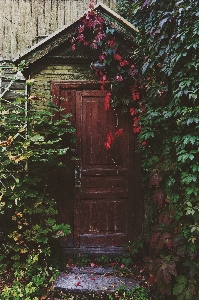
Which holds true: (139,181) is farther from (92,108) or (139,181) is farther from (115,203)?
(92,108)

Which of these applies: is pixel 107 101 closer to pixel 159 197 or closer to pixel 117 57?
pixel 117 57

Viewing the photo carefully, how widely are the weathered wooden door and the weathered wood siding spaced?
5.62 ft

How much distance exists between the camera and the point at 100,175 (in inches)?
A: 197

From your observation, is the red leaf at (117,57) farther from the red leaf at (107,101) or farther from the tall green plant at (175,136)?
the tall green plant at (175,136)

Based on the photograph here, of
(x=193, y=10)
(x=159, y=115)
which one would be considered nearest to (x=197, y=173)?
(x=159, y=115)

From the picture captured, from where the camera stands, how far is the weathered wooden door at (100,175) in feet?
16.4

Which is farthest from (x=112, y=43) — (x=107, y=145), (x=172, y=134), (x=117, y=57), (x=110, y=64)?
(x=172, y=134)

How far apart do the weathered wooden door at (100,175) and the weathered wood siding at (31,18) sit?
1714 millimetres

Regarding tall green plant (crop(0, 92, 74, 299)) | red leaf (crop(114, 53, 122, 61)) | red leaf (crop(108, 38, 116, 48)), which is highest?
red leaf (crop(108, 38, 116, 48))

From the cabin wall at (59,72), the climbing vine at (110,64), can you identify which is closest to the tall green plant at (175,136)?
the climbing vine at (110,64)

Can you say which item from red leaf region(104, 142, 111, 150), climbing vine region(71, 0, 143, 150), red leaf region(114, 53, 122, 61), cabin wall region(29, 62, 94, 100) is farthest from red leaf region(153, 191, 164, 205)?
cabin wall region(29, 62, 94, 100)

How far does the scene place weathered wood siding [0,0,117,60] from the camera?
6.05m

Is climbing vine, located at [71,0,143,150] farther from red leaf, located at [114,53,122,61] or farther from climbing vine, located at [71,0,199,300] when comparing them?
climbing vine, located at [71,0,199,300]

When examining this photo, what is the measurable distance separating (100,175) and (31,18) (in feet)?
11.4
